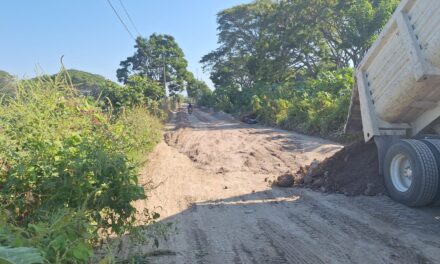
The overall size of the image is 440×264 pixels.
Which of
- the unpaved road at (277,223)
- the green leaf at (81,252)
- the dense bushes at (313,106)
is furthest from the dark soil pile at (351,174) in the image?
the dense bushes at (313,106)

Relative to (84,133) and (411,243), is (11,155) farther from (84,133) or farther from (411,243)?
(411,243)

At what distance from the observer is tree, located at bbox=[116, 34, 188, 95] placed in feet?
191

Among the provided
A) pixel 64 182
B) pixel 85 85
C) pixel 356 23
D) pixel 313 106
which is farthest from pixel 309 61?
pixel 64 182

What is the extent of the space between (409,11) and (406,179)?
2.37 m

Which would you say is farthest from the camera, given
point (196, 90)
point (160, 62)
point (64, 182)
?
point (196, 90)

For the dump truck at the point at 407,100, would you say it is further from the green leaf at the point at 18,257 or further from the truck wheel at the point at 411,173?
the green leaf at the point at 18,257

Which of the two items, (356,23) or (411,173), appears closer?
(411,173)

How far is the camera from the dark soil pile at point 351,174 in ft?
24.0

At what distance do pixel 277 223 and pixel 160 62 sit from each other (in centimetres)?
5482

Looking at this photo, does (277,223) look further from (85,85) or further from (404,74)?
(85,85)

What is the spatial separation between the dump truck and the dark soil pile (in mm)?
467

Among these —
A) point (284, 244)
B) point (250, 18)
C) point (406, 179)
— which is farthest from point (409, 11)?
point (250, 18)

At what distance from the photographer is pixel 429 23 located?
5.57 meters

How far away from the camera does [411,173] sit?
20.2 feet
